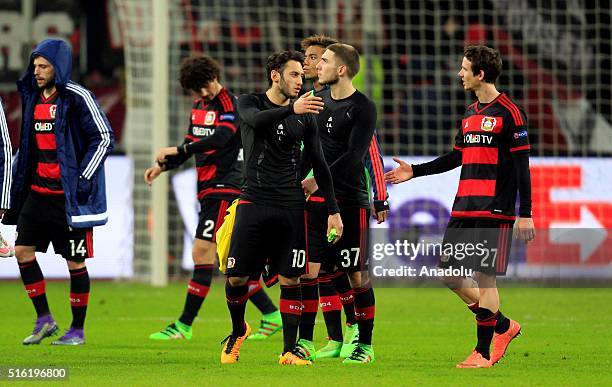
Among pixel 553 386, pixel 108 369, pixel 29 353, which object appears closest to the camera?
pixel 553 386

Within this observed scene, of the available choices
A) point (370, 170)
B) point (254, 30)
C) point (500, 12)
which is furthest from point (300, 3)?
point (370, 170)

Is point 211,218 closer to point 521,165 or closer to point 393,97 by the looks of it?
point 521,165

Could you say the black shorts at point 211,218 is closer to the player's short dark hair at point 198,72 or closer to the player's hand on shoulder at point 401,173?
the player's short dark hair at point 198,72

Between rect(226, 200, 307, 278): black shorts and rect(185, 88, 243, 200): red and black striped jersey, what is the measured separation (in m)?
2.28

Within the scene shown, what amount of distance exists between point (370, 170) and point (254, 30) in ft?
28.4

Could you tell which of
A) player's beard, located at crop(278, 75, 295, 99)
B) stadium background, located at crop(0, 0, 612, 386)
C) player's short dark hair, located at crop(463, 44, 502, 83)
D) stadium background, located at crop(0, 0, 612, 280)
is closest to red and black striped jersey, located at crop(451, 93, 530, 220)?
player's short dark hair, located at crop(463, 44, 502, 83)

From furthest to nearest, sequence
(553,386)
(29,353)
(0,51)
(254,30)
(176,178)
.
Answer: (0,51), (254,30), (176,178), (29,353), (553,386)

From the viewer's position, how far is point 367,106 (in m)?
8.28

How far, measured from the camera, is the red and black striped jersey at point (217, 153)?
1034 cm

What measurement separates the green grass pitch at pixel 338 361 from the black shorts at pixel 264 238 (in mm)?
607

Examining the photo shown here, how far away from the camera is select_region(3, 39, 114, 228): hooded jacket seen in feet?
30.4

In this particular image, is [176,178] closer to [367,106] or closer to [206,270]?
[206,270]

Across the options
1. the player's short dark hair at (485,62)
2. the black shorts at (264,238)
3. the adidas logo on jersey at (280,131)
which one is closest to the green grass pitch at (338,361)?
the black shorts at (264,238)

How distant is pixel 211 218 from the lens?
10508 mm
